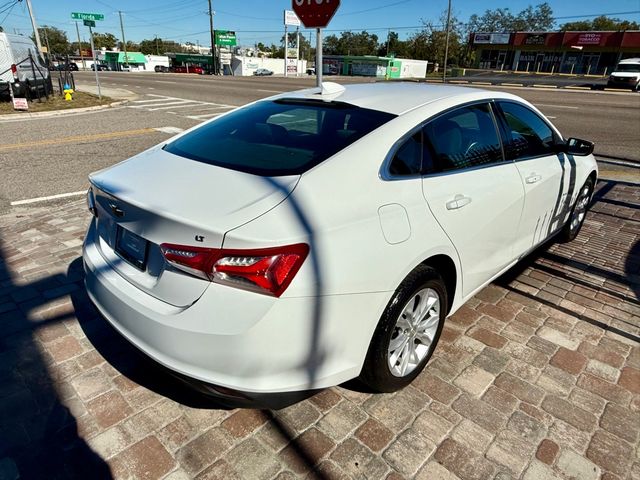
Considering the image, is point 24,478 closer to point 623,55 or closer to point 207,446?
point 207,446

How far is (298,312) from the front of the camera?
5.69 feet

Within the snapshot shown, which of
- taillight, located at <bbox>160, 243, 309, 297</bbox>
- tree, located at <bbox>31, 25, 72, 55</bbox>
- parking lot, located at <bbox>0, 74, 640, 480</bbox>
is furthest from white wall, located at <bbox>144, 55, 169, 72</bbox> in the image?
taillight, located at <bbox>160, 243, 309, 297</bbox>

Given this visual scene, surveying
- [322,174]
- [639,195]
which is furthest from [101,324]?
[639,195]

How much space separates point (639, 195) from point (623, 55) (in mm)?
65958

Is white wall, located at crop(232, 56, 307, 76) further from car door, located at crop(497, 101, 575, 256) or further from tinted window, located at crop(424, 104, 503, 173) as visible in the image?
tinted window, located at crop(424, 104, 503, 173)

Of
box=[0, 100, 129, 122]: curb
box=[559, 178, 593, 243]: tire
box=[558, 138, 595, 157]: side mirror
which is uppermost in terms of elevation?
box=[558, 138, 595, 157]: side mirror

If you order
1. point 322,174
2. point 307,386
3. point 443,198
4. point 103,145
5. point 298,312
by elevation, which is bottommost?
point 103,145

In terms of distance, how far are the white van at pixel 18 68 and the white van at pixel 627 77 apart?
1405 inches

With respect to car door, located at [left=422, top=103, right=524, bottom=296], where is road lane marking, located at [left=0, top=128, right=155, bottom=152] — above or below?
below

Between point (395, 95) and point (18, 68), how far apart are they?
1763 cm

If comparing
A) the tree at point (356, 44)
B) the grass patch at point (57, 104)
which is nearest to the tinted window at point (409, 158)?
the grass patch at point (57, 104)

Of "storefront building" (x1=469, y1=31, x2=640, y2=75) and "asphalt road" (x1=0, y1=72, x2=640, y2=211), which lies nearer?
"asphalt road" (x1=0, y1=72, x2=640, y2=211)

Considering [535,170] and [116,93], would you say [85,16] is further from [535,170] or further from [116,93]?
[535,170]

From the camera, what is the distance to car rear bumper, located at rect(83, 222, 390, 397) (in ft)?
5.61
